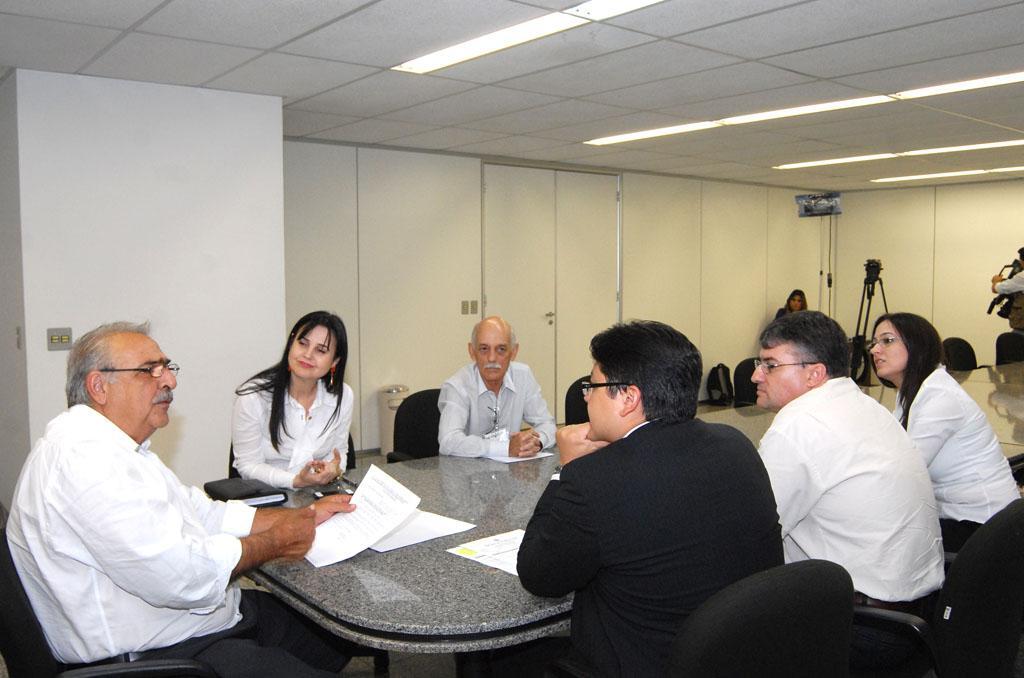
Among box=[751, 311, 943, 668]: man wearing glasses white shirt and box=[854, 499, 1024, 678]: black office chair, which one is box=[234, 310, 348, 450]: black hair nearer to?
box=[751, 311, 943, 668]: man wearing glasses white shirt

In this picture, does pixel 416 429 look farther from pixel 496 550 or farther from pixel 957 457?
pixel 957 457

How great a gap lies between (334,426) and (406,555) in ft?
3.95

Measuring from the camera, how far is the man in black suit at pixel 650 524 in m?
1.57

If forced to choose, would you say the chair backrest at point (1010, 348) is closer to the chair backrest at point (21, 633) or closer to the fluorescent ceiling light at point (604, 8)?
the fluorescent ceiling light at point (604, 8)

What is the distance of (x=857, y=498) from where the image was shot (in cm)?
216

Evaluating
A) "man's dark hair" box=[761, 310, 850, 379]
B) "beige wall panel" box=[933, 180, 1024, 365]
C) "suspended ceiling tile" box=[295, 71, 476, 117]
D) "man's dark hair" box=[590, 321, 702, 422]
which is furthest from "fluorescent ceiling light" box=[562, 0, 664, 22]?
"beige wall panel" box=[933, 180, 1024, 365]

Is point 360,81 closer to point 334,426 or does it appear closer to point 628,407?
point 334,426

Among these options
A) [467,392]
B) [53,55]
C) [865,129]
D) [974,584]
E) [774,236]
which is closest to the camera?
[974,584]

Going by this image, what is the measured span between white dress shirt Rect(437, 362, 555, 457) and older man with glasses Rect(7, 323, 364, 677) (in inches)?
53.9

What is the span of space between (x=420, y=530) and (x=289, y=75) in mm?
3074

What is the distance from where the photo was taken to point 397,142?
668 centimetres

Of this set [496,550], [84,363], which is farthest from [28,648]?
[496,550]

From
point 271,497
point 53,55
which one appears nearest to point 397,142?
point 53,55

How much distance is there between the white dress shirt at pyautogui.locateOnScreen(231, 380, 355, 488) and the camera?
3.04m
